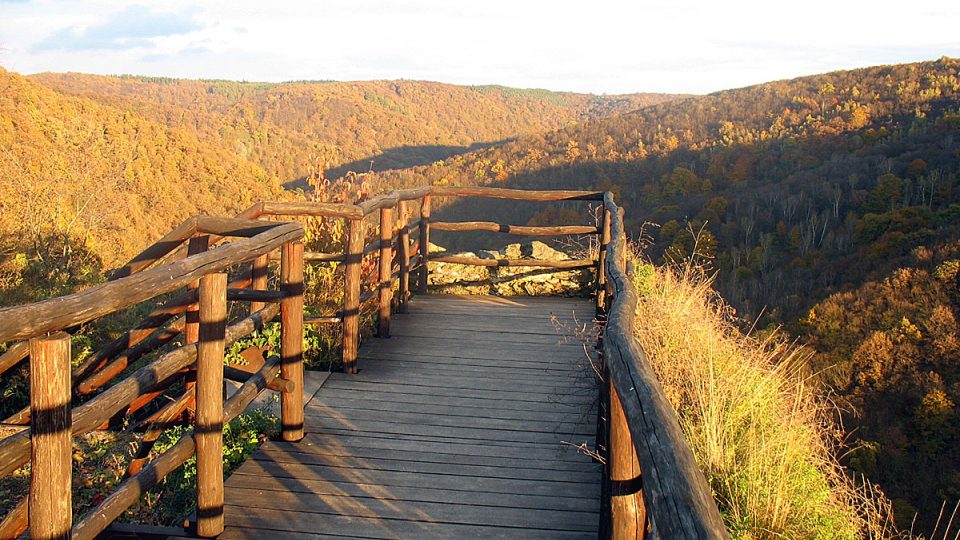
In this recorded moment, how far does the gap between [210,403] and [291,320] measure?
0.97 metres

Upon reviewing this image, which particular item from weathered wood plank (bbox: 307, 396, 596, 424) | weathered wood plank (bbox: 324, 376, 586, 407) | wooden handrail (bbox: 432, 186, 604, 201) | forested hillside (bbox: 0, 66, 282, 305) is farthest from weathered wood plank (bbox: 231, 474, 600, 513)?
forested hillside (bbox: 0, 66, 282, 305)

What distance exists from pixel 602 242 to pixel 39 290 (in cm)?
645

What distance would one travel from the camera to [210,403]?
2.85 m

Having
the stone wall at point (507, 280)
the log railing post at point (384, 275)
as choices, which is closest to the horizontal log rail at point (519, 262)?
the stone wall at point (507, 280)

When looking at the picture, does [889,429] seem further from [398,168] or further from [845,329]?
[398,168]

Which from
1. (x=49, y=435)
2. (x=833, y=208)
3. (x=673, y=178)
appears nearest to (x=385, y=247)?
(x=49, y=435)

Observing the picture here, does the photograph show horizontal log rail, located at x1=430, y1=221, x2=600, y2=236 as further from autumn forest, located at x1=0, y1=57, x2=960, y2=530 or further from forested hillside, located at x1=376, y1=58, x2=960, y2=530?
forested hillside, located at x1=376, y1=58, x2=960, y2=530

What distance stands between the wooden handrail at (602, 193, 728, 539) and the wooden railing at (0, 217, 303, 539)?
1.40 m

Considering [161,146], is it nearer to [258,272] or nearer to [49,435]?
[258,272]

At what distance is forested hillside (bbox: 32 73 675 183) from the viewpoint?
5978 cm

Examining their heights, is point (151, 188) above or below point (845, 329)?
above

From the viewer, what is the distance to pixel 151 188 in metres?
29.9

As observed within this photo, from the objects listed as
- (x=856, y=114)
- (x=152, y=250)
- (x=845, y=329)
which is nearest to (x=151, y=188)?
(x=152, y=250)

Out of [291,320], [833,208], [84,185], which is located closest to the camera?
[291,320]
